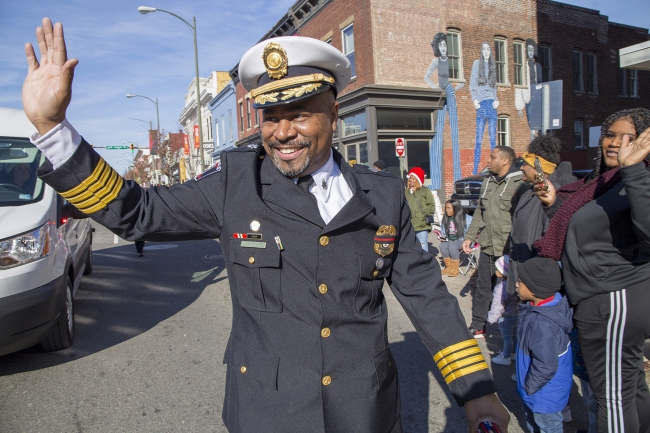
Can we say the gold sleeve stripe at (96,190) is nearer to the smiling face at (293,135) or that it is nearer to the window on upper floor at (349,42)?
the smiling face at (293,135)

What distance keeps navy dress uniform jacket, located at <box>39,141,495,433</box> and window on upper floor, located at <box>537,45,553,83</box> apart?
74.2 feet

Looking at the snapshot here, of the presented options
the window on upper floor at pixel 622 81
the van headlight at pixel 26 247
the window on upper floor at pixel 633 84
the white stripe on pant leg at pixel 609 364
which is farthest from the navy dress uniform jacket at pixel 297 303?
the window on upper floor at pixel 633 84

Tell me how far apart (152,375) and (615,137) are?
13.7 ft

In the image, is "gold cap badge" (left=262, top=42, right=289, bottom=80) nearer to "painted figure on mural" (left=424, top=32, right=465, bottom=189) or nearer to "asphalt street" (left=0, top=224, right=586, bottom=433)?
"asphalt street" (left=0, top=224, right=586, bottom=433)

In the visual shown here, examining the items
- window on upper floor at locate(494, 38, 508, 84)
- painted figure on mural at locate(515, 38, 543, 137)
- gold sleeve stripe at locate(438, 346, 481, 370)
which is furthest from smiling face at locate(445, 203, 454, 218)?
painted figure on mural at locate(515, 38, 543, 137)

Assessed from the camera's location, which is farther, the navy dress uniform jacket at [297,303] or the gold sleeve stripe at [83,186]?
the navy dress uniform jacket at [297,303]

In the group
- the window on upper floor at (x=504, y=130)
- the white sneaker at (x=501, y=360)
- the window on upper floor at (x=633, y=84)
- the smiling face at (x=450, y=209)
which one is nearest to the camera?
the white sneaker at (x=501, y=360)

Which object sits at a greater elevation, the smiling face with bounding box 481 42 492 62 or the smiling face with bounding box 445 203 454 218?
the smiling face with bounding box 481 42 492 62

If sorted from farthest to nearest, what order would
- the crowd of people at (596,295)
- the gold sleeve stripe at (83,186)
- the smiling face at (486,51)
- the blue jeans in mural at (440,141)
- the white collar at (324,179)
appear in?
1. the smiling face at (486,51)
2. the blue jeans in mural at (440,141)
3. the crowd of people at (596,295)
4. the white collar at (324,179)
5. the gold sleeve stripe at (83,186)

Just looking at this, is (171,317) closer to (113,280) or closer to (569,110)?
(113,280)

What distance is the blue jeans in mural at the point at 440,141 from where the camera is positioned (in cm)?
1858

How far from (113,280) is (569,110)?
21621 mm

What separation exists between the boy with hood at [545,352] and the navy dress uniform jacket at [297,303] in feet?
4.87

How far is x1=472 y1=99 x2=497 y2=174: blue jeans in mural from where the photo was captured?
63.1 ft
